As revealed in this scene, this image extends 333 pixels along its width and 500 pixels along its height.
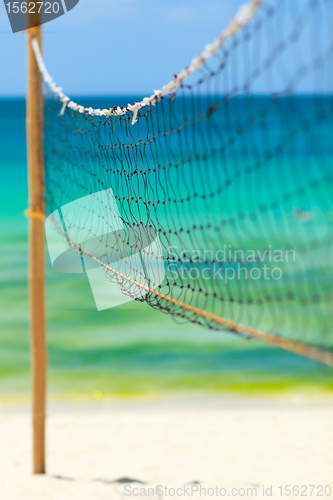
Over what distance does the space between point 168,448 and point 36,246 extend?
5.61ft

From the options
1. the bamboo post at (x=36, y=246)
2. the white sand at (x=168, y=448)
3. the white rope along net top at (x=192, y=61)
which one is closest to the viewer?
the white rope along net top at (x=192, y=61)

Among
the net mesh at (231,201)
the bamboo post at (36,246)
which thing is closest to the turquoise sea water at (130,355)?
the net mesh at (231,201)

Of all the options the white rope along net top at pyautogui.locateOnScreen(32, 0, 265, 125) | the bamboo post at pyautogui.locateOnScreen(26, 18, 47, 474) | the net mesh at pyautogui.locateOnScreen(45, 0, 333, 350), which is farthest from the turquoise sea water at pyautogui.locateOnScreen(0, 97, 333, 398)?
the white rope along net top at pyautogui.locateOnScreen(32, 0, 265, 125)

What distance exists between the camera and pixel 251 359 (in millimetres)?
6098

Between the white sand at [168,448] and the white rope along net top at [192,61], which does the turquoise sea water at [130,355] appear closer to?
the white sand at [168,448]

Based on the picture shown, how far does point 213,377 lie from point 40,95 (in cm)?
377

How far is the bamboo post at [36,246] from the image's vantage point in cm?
274

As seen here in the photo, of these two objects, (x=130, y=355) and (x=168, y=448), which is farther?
(x=130, y=355)

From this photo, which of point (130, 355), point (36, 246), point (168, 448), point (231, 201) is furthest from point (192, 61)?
point (231, 201)

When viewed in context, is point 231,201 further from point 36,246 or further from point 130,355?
point 36,246

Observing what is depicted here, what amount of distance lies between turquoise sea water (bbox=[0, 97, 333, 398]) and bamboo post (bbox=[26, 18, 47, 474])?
7.49 feet

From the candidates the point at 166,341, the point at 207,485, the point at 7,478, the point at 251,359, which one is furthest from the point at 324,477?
the point at 166,341

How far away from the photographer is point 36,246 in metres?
2.81

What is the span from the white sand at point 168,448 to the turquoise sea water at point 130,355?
87cm
